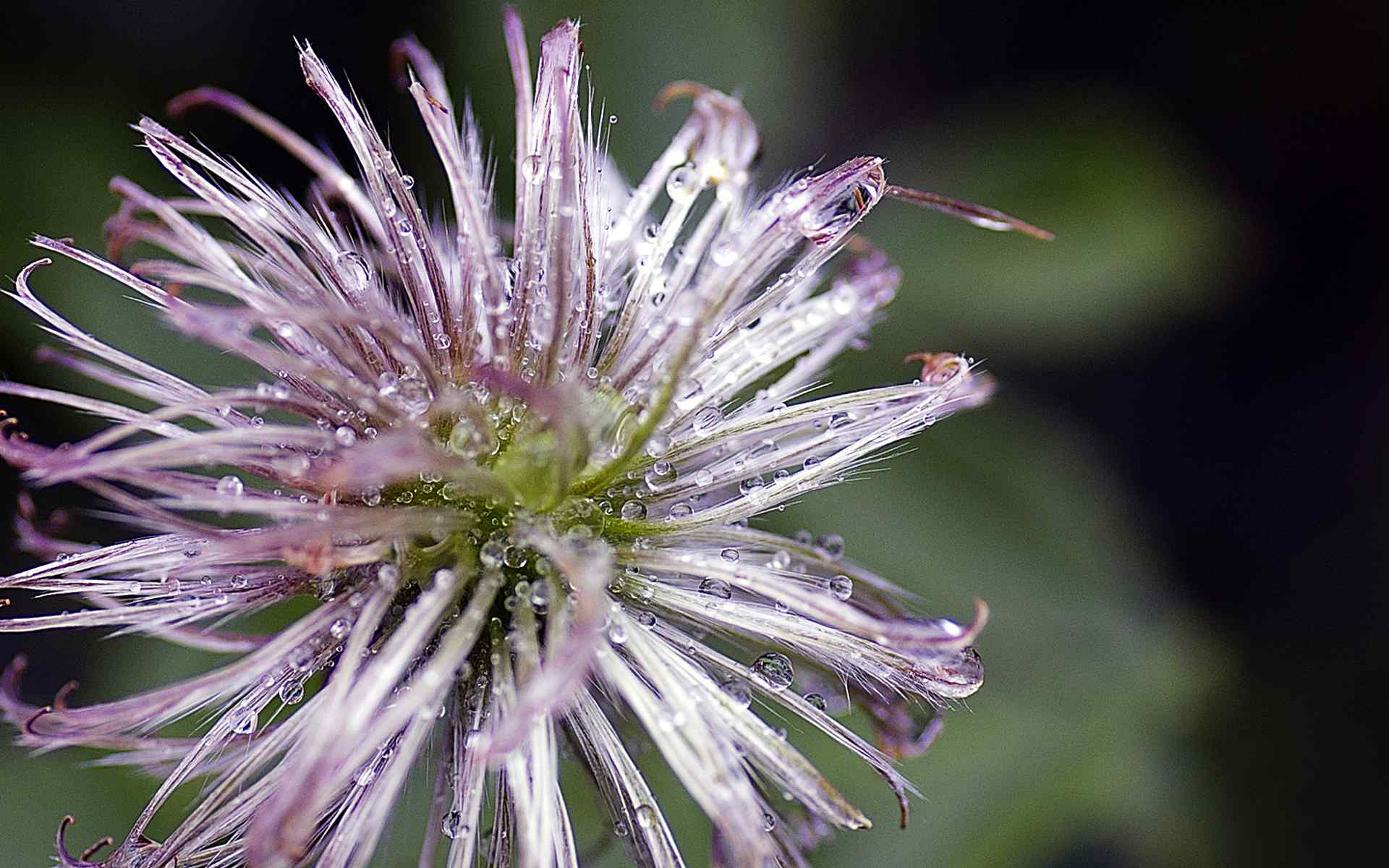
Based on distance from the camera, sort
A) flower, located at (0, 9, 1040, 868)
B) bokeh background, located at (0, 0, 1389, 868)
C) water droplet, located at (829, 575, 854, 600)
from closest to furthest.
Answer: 1. flower, located at (0, 9, 1040, 868)
2. water droplet, located at (829, 575, 854, 600)
3. bokeh background, located at (0, 0, 1389, 868)

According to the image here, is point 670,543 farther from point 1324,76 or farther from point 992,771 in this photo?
point 1324,76

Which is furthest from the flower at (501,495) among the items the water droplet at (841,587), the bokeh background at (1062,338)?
the bokeh background at (1062,338)

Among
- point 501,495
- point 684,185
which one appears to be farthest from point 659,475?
point 684,185

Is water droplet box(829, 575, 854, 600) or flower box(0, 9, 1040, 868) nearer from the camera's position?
flower box(0, 9, 1040, 868)

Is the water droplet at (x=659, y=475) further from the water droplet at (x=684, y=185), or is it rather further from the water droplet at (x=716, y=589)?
the water droplet at (x=684, y=185)

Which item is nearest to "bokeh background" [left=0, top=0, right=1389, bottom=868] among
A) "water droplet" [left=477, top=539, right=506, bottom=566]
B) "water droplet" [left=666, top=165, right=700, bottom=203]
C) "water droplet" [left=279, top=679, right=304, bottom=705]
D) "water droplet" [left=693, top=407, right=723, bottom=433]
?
"water droplet" [left=279, top=679, right=304, bottom=705]

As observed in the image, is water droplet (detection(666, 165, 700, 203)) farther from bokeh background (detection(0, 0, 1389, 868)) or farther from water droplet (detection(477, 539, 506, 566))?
bokeh background (detection(0, 0, 1389, 868))

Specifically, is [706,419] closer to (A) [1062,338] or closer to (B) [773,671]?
(B) [773,671]

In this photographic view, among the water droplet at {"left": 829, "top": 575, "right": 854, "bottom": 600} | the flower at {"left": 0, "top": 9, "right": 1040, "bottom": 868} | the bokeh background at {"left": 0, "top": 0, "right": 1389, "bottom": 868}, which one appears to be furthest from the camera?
the bokeh background at {"left": 0, "top": 0, "right": 1389, "bottom": 868}
